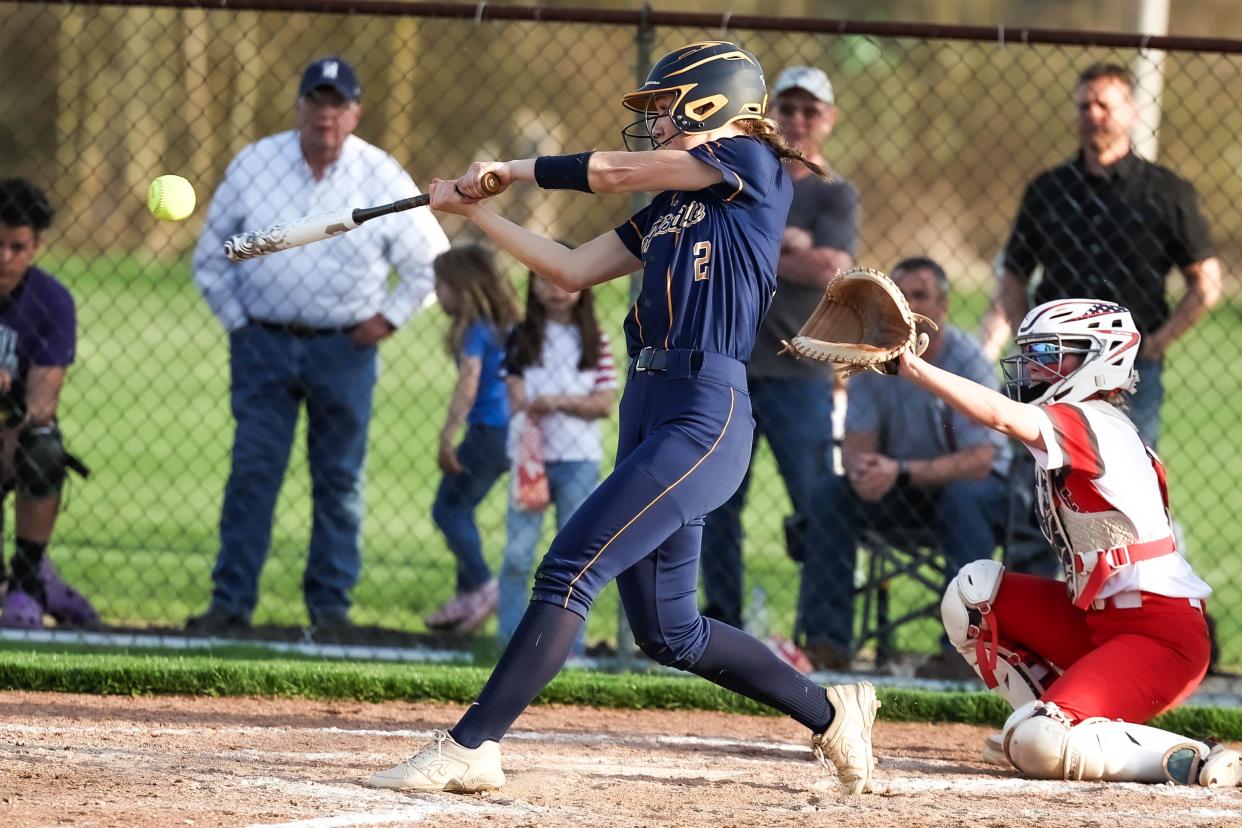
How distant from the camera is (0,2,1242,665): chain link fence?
7848mm

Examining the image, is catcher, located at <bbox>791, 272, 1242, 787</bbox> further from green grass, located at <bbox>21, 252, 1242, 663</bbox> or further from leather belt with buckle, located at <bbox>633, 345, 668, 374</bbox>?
green grass, located at <bbox>21, 252, 1242, 663</bbox>

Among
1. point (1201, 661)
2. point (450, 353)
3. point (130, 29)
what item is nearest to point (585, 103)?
point (130, 29)

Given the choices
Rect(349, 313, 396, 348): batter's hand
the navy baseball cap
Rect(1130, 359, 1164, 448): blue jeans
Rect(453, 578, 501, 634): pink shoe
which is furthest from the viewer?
Rect(453, 578, 501, 634): pink shoe

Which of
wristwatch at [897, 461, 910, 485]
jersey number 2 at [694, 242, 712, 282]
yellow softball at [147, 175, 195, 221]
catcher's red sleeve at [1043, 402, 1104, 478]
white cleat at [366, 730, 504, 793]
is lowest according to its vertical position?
white cleat at [366, 730, 504, 793]

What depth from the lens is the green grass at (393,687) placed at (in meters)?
5.48

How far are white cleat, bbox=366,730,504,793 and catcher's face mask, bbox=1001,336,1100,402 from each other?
187 centimetres

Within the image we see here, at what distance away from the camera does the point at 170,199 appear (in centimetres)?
455

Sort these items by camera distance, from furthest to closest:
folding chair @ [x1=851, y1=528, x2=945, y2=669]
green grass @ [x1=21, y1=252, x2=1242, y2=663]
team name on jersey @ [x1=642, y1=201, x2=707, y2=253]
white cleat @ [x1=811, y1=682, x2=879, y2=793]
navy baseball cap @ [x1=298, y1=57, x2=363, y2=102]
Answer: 1. green grass @ [x1=21, y1=252, x2=1242, y2=663]
2. navy baseball cap @ [x1=298, y1=57, x2=363, y2=102]
3. folding chair @ [x1=851, y1=528, x2=945, y2=669]
4. white cleat @ [x1=811, y1=682, x2=879, y2=793]
5. team name on jersey @ [x1=642, y1=201, x2=707, y2=253]

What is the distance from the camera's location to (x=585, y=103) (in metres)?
22.6

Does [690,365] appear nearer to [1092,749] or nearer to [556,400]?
[1092,749]

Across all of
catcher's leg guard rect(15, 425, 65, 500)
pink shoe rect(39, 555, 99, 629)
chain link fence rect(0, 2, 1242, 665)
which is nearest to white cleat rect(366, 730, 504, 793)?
chain link fence rect(0, 2, 1242, 665)

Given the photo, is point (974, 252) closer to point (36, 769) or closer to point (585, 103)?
point (585, 103)

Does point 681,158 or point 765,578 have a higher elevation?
point 681,158

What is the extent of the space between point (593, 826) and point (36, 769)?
141cm
